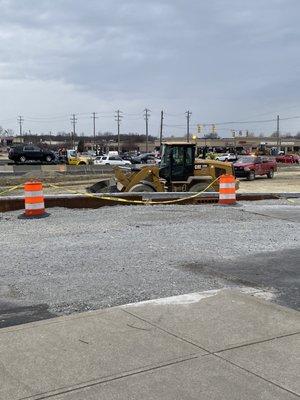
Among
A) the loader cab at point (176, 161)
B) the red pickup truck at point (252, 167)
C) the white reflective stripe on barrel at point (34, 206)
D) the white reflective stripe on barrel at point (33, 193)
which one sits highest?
the loader cab at point (176, 161)

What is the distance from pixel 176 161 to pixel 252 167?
74.6 ft

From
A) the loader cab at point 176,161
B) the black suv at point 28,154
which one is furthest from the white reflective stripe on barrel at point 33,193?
the black suv at point 28,154

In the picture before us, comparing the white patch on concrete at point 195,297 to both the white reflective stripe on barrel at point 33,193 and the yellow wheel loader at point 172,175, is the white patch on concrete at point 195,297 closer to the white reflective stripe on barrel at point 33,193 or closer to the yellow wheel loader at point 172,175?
the white reflective stripe on barrel at point 33,193

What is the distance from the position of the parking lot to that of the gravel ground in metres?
0.01

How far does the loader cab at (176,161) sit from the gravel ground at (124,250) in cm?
680

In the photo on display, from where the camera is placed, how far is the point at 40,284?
6.95 meters

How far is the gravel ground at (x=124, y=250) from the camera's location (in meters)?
6.63

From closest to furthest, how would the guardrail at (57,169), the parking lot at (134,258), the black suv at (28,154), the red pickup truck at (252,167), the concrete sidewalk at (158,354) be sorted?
the concrete sidewalk at (158,354) < the parking lot at (134,258) < the red pickup truck at (252,167) < the guardrail at (57,169) < the black suv at (28,154)

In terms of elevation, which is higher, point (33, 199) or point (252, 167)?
point (33, 199)

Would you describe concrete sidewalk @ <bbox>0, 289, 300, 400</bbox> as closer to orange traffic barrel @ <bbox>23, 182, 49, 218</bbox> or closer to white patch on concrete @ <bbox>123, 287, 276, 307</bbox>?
white patch on concrete @ <bbox>123, 287, 276, 307</bbox>

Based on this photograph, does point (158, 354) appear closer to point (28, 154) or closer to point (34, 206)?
point (34, 206)

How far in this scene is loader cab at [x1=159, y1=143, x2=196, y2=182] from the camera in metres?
21.6

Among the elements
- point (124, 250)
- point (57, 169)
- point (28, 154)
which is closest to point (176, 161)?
point (124, 250)

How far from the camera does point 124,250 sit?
9.05 metres
